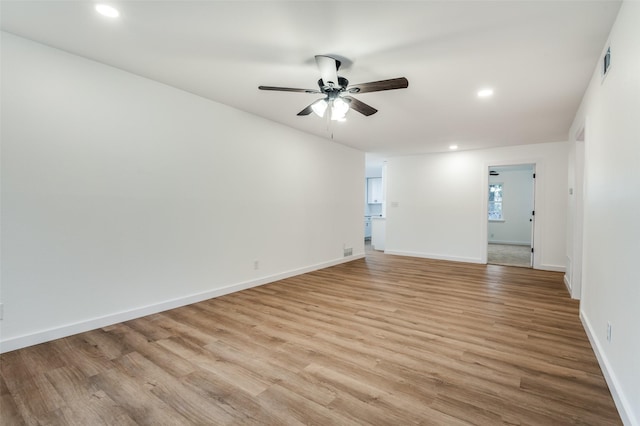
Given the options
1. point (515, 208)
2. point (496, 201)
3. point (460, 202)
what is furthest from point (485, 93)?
point (496, 201)

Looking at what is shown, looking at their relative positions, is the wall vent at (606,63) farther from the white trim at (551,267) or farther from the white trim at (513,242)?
the white trim at (513,242)

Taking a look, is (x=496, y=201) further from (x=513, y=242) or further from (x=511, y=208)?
(x=513, y=242)

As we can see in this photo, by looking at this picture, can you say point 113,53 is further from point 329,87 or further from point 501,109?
point 501,109

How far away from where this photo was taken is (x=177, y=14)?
2.09 m

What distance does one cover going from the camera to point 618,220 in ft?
6.34

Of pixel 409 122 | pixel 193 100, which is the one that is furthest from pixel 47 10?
pixel 409 122

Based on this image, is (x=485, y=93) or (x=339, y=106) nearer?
(x=339, y=106)

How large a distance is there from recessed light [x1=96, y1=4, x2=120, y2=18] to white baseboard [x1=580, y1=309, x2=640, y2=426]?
3918mm

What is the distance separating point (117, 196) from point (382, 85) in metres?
2.75

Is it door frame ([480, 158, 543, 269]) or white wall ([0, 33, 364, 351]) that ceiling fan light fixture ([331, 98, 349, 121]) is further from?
door frame ([480, 158, 543, 269])

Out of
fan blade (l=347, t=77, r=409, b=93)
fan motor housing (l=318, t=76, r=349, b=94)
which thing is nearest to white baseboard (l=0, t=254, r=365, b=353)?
fan motor housing (l=318, t=76, r=349, b=94)

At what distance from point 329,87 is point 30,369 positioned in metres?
3.25

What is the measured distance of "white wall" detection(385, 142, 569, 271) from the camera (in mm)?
5820

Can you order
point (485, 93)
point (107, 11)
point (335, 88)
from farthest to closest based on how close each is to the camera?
1. point (485, 93)
2. point (335, 88)
3. point (107, 11)
